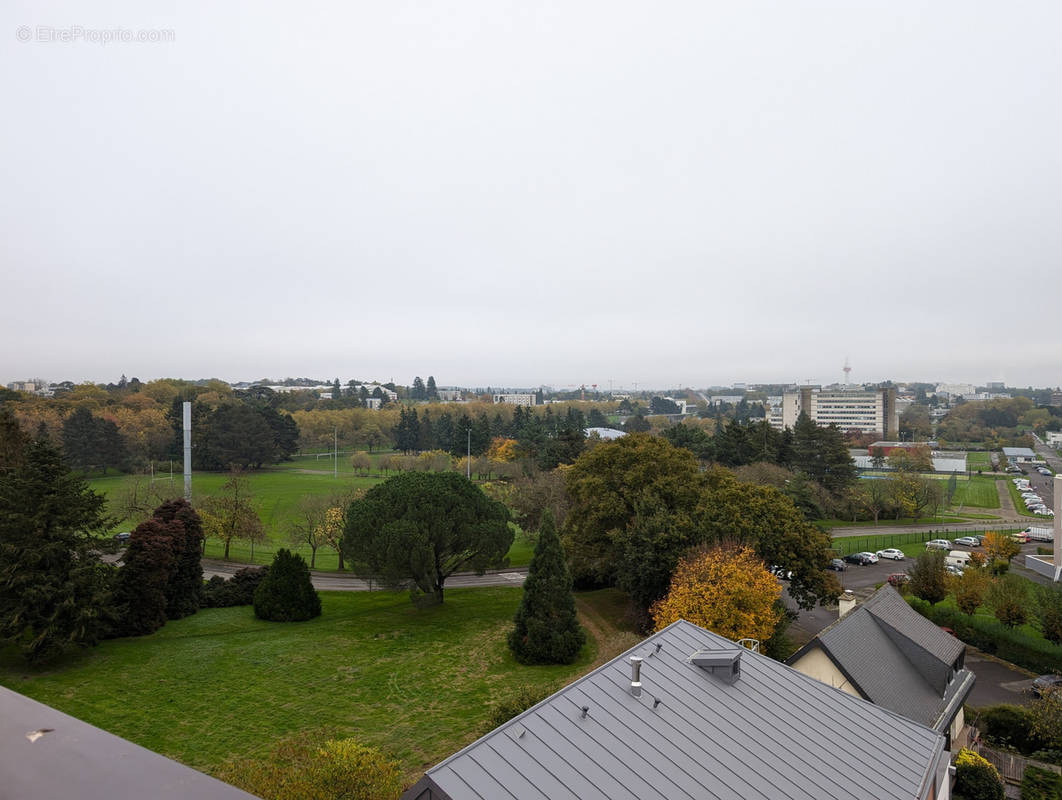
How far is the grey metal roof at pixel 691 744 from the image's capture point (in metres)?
7.49

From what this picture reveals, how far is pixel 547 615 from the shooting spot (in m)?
22.1

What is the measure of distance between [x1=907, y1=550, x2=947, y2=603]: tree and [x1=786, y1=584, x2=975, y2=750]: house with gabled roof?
8.41m

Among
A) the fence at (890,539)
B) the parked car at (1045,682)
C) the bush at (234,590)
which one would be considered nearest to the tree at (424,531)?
the bush at (234,590)

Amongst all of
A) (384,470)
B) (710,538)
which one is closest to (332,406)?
(384,470)

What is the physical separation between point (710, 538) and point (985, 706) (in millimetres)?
10330

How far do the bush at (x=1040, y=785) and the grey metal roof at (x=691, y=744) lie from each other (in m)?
7.08

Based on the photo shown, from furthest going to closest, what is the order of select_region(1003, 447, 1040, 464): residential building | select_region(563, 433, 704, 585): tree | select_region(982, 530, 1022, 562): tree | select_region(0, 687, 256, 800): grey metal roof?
select_region(1003, 447, 1040, 464): residential building
select_region(982, 530, 1022, 562): tree
select_region(563, 433, 704, 585): tree
select_region(0, 687, 256, 800): grey metal roof

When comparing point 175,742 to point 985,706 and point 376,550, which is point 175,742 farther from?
point 985,706

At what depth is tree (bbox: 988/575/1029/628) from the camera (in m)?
25.0

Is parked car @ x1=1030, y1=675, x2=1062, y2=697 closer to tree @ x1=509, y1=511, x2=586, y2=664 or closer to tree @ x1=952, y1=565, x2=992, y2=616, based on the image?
tree @ x1=952, y1=565, x2=992, y2=616

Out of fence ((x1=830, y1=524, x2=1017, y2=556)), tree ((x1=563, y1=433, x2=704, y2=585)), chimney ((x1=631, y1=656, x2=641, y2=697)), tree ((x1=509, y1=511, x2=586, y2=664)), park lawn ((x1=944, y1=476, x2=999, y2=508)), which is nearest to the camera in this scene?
chimney ((x1=631, y1=656, x2=641, y2=697))

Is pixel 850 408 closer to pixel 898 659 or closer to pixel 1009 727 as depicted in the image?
pixel 1009 727

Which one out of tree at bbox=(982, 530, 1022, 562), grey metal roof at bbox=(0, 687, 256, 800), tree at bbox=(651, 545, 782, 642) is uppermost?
grey metal roof at bbox=(0, 687, 256, 800)

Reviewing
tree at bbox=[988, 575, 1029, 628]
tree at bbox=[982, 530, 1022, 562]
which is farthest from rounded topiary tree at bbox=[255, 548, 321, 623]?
tree at bbox=[982, 530, 1022, 562]
